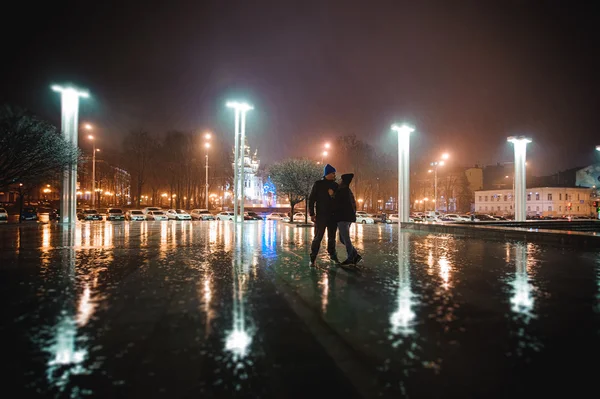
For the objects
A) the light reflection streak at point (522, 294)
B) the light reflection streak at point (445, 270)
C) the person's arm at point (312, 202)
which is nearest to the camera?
the light reflection streak at point (522, 294)

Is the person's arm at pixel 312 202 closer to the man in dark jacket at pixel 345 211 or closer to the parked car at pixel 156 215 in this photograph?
the man in dark jacket at pixel 345 211

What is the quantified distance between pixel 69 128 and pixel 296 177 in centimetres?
1652

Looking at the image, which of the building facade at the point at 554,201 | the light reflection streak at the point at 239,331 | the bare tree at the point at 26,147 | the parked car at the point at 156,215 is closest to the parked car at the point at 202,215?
the parked car at the point at 156,215

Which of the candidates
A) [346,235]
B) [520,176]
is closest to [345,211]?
[346,235]

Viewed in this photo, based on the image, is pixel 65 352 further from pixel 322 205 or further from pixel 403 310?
pixel 322 205

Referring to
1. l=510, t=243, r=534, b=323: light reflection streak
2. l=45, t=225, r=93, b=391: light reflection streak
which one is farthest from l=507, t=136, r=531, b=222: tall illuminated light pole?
l=45, t=225, r=93, b=391: light reflection streak

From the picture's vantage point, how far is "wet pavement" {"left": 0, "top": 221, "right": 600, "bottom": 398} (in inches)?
107

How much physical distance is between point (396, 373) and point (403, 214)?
88.6 ft

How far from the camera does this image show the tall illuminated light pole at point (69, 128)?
2642cm

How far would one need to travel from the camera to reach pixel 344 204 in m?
7.89

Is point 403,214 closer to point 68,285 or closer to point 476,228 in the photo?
point 476,228

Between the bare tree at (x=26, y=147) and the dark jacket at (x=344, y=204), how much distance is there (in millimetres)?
20388

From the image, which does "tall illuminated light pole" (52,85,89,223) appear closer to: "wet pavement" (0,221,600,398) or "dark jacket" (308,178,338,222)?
"wet pavement" (0,221,600,398)

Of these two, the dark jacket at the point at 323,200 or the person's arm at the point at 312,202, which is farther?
the dark jacket at the point at 323,200
